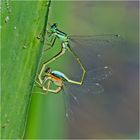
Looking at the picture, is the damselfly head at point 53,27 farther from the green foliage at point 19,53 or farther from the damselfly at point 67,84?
the green foliage at point 19,53

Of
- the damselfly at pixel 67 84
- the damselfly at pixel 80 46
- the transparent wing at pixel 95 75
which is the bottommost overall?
the damselfly at pixel 67 84

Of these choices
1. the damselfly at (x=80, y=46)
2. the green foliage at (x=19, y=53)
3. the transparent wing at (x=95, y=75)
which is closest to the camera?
the green foliage at (x=19, y=53)

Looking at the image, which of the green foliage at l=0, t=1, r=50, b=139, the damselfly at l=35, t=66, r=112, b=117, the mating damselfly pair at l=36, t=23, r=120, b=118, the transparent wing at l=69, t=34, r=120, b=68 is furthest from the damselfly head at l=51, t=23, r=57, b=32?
the green foliage at l=0, t=1, r=50, b=139

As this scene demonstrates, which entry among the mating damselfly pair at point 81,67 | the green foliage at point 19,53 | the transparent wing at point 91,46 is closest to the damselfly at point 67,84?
the mating damselfly pair at point 81,67

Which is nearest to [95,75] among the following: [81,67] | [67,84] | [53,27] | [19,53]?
[81,67]

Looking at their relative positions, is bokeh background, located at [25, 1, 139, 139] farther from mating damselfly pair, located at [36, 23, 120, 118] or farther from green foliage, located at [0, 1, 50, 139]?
green foliage, located at [0, 1, 50, 139]

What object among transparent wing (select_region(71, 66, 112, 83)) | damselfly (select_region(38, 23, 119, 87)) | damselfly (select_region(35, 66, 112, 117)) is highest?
damselfly (select_region(38, 23, 119, 87))
